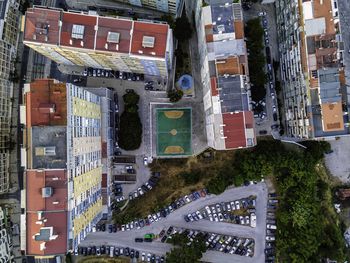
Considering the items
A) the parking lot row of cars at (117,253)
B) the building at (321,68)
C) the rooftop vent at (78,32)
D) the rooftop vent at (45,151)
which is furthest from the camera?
the parking lot row of cars at (117,253)

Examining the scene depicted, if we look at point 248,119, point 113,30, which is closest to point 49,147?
point 113,30

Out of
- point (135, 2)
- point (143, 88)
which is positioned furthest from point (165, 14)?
point (143, 88)

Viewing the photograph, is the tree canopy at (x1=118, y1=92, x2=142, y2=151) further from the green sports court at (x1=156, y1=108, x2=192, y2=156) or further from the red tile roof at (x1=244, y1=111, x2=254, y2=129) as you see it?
the red tile roof at (x1=244, y1=111, x2=254, y2=129)

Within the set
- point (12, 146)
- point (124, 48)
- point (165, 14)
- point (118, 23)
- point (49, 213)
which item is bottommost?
point (49, 213)

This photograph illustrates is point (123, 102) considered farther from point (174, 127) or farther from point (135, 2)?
point (135, 2)

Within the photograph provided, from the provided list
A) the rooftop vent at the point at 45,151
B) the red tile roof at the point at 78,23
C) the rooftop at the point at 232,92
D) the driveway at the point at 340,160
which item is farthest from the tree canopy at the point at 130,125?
the driveway at the point at 340,160

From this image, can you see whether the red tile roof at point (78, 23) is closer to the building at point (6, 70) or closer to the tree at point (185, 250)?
the building at point (6, 70)

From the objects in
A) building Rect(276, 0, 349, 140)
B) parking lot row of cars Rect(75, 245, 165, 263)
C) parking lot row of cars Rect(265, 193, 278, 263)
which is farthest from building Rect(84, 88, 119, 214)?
building Rect(276, 0, 349, 140)

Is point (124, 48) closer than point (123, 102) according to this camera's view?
Yes
